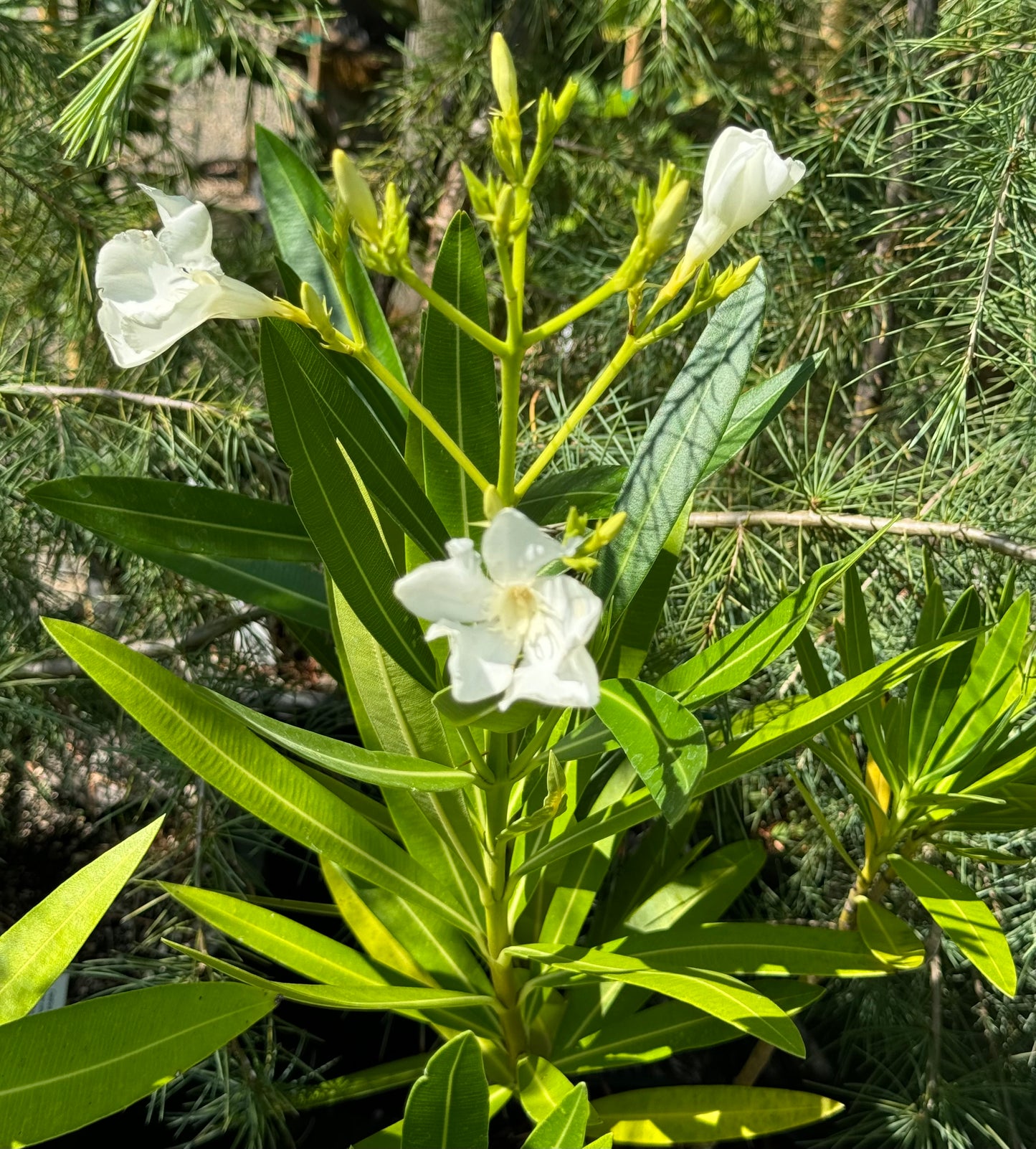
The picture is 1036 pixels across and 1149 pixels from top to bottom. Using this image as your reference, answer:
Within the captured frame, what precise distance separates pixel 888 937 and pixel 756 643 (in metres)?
0.28

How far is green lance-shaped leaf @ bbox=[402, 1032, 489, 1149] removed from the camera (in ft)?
1.78

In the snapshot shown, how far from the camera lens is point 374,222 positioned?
0.46 metres

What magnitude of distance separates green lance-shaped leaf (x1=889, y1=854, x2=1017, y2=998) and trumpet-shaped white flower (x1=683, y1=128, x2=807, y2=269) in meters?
0.50

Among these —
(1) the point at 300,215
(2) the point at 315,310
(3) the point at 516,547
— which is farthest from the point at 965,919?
(1) the point at 300,215

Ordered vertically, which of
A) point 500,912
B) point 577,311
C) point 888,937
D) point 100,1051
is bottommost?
point 888,937

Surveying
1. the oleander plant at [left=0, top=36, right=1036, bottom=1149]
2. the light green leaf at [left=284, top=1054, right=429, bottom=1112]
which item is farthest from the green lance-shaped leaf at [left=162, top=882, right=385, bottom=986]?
the light green leaf at [left=284, top=1054, right=429, bottom=1112]

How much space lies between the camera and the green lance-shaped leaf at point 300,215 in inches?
29.0

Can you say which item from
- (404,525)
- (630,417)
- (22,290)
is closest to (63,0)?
(22,290)

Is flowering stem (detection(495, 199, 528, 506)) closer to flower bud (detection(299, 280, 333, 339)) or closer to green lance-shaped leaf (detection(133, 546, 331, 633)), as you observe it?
flower bud (detection(299, 280, 333, 339))

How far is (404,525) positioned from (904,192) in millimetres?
715

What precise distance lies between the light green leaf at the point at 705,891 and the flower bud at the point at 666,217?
1.88 ft

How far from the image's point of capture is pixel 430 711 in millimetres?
688

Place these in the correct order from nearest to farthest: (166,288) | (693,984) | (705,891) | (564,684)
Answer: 1. (564,684)
2. (166,288)
3. (693,984)
4. (705,891)

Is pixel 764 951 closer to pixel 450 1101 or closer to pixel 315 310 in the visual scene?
pixel 450 1101
